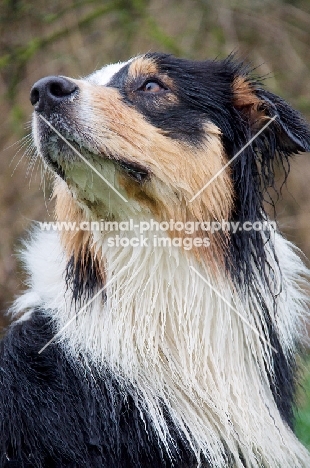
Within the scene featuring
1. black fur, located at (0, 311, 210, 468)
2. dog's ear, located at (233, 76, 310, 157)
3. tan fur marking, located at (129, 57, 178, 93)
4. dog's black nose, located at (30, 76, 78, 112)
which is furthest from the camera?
tan fur marking, located at (129, 57, 178, 93)

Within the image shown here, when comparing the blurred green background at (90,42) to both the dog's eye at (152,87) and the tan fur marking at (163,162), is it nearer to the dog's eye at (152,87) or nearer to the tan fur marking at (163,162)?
the dog's eye at (152,87)

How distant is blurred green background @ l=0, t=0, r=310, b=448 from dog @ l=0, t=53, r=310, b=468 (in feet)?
12.3

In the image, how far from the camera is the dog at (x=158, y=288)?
3428mm

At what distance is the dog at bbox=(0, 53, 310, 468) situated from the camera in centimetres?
343

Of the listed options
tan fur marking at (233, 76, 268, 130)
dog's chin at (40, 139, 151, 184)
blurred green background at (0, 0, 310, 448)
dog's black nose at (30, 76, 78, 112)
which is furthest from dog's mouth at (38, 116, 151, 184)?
blurred green background at (0, 0, 310, 448)

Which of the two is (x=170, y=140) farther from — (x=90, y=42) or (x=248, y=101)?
(x=90, y=42)

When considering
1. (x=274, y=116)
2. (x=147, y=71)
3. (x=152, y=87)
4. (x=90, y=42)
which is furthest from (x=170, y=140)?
(x=90, y=42)

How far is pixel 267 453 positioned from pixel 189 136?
1.70 metres

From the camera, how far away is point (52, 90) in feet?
11.0

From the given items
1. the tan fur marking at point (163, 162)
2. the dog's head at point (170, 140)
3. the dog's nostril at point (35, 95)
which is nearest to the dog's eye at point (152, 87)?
the dog's head at point (170, 140)

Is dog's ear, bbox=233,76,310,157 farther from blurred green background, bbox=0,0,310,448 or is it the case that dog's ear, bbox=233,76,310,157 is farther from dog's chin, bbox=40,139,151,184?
blurred green background, bbox=0,0,310,448

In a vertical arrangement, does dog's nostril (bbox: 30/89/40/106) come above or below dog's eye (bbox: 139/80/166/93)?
below

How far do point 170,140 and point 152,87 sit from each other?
355mm

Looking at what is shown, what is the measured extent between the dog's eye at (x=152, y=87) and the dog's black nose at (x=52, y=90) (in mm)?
461
